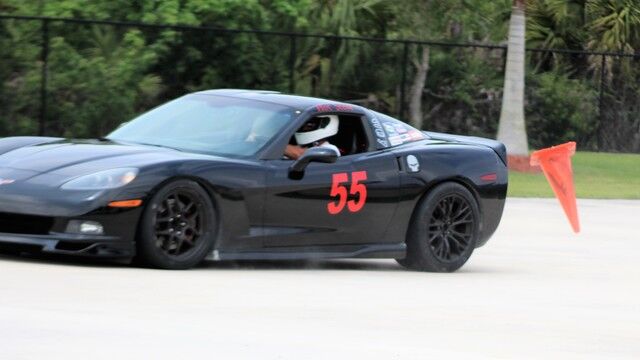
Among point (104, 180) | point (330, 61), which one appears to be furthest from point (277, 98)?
point (330, 61)

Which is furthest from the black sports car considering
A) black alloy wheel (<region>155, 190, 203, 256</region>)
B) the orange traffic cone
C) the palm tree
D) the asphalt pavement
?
the palm tree

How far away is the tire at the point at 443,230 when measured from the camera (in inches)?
464

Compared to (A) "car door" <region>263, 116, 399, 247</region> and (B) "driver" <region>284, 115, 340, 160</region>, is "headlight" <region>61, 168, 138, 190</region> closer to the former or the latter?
(A) "car door" <region>263, 116, 399, 247</region>

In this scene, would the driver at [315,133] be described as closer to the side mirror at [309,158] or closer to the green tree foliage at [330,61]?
the side mirror at [309,158]

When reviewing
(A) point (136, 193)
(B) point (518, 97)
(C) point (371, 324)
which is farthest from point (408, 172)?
(B) point (518, 97)

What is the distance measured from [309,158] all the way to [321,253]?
30.2 inches

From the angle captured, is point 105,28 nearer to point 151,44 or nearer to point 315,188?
point 151,44

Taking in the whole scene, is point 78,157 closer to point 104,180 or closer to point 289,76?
point 104,180

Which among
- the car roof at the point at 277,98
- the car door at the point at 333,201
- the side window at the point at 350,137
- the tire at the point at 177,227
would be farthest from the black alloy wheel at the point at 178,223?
the side window at the point at 350,137

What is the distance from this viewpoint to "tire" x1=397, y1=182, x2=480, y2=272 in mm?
11789

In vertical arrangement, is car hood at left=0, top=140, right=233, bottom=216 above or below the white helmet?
below

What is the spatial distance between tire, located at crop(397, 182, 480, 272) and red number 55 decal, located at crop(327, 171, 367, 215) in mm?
623

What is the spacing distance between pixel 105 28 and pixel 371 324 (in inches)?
663

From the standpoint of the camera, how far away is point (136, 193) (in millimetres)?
9898
